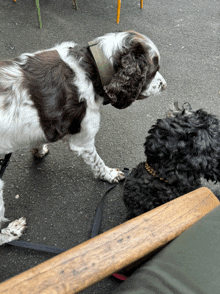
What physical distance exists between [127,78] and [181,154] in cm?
70

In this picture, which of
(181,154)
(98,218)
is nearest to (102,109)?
(98,218)

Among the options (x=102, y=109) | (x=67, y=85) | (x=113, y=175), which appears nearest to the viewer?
(x=67, y=85)

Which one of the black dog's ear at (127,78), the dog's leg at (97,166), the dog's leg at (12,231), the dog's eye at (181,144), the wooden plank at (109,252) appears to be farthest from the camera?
the dog's leg at (97,166)

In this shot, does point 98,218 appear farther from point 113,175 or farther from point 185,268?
point 185,268

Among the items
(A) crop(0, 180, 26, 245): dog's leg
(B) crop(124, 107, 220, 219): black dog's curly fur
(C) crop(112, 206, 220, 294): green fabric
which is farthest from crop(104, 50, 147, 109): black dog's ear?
(A) crop(0, 180, 26, 245): dog's leg

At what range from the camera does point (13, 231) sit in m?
2.24

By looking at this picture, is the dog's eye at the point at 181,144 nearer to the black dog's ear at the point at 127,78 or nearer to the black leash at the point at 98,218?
the black dog's ear at the point at 127,78

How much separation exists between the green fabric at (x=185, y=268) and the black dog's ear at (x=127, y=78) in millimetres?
1146

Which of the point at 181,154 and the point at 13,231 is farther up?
the point at 181,154

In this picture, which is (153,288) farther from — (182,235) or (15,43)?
(15,43)

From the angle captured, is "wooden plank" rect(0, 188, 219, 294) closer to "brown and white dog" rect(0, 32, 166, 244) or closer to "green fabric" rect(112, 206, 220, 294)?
"green fabric" rect(112, 206, 220, 294)

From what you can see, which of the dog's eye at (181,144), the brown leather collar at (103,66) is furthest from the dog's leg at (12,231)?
the dog's eye at (181,144)

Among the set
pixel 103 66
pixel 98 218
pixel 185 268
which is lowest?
pixel 98 218

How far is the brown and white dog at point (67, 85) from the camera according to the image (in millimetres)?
1702
